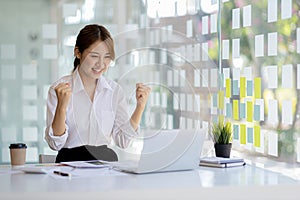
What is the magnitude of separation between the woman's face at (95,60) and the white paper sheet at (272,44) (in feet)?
4.64

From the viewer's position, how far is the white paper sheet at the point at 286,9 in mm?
3547

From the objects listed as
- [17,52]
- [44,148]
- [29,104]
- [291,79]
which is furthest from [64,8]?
[291,79]

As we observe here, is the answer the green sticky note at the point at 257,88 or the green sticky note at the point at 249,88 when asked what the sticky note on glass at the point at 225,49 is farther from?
the green sticky note at the point at 257,88

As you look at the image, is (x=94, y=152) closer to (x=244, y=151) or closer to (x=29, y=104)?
(x=244, y=151)

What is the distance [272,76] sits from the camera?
379 centimetres

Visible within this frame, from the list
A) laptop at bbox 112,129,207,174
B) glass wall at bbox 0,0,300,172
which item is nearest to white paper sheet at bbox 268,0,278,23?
glass wall at bbox 0,0,300,172

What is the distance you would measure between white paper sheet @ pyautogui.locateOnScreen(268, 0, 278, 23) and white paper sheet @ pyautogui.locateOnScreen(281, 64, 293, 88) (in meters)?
0.35

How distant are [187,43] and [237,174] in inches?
51.2

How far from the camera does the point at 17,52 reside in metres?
5.11

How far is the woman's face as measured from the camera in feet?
8.83

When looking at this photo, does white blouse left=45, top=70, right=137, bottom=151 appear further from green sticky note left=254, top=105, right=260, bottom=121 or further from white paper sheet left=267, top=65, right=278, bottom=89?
green sticky note left=254, top=105, right=260, bottom=121

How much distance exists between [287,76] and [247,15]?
868mm

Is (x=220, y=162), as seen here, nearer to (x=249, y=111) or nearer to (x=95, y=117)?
(x=95, y=117)

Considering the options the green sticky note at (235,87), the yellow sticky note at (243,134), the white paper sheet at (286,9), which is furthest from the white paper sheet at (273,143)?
the white paper sheet at (286,9)
